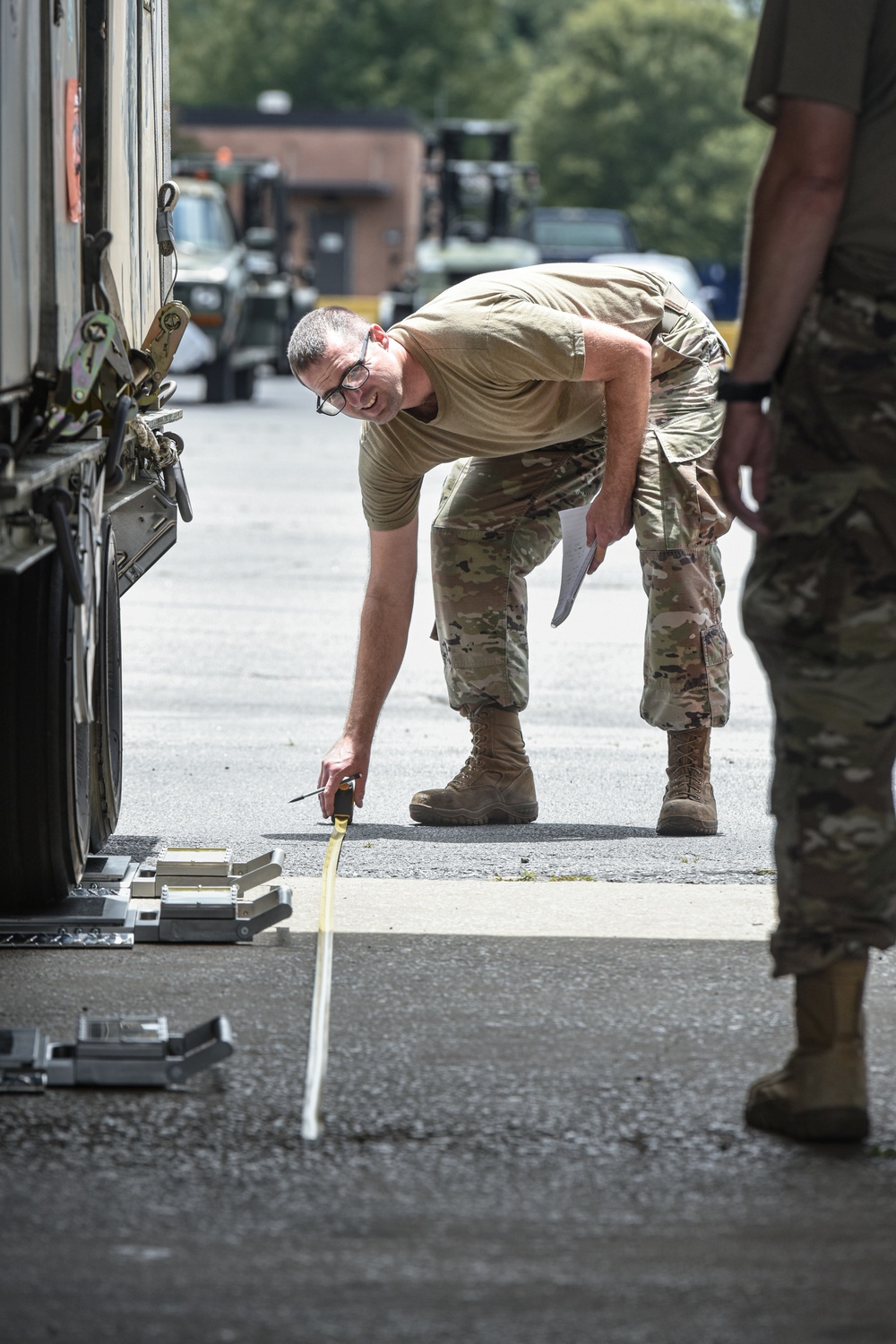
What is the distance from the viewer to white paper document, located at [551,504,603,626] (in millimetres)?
5270

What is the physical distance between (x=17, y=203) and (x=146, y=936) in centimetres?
152

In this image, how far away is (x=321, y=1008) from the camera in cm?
357

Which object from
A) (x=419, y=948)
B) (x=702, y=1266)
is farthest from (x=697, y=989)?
(x=702, y=1266)

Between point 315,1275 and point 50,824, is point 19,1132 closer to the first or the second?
point 315,1275

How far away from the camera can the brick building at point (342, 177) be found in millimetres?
62312

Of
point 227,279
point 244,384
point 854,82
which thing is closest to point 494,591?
point 854,82

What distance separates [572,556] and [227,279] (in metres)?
17.7

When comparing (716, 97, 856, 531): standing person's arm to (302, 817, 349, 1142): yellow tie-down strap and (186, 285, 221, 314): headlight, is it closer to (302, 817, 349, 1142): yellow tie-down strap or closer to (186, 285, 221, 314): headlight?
(302, 817, 349, 1142): yellow tie-down strap

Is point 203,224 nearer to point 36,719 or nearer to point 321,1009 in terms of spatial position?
point 36,719

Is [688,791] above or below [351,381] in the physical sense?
below

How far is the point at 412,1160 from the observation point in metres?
2.98

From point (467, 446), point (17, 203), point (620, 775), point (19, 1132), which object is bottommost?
point (620, 775)

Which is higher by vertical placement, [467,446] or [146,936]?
[467,446]

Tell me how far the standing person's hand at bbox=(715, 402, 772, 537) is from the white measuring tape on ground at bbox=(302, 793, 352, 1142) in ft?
3.53
